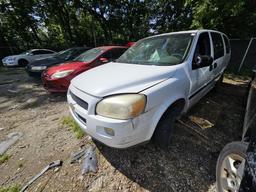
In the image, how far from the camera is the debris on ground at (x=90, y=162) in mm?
2287

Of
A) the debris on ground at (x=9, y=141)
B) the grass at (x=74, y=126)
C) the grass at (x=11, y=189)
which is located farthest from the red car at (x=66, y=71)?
the grass at (x=11, y=189)

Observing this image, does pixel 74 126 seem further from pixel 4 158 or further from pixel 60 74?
pixel 60 74

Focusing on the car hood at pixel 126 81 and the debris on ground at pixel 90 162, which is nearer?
the car hood at pixel 126 81

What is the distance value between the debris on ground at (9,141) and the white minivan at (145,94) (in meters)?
1.53

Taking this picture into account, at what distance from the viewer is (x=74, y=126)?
10.7ft

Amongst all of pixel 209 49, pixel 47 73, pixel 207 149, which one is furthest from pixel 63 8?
pixel 207 149

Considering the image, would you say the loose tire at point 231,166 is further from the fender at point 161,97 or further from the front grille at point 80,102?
the front grille at point 80,102

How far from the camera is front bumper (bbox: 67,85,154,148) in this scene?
5.88ft

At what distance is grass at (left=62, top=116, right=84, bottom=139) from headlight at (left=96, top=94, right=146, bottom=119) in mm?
1215

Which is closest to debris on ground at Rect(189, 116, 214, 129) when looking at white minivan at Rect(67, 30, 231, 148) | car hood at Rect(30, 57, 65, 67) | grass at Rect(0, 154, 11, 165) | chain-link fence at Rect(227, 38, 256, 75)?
white minivan at Rect(67, 30, 231, 148)

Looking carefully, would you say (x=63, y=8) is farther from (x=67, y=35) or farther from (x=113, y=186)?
(x=113, y=186)

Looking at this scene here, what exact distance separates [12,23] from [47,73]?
17703 mm

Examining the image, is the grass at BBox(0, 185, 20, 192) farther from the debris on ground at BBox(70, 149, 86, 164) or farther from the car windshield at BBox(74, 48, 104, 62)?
the car windshield at BBox(74, 48, 104, 62)

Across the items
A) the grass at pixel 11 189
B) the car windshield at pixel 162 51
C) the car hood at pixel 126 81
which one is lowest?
the grass at pixel 11 189
